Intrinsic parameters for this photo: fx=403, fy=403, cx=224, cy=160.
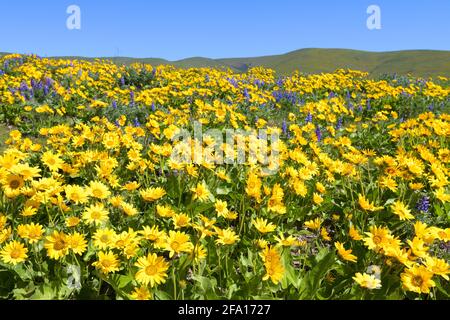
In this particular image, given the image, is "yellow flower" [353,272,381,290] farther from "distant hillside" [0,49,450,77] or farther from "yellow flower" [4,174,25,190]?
"distant hillside" [0,49,450,77]

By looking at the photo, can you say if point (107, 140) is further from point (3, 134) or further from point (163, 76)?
point (163, 76)

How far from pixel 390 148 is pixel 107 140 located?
236 inches

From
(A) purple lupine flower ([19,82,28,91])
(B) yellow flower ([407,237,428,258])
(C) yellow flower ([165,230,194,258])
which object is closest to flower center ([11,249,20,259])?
(C) yellow flower ([165,230,194,258])

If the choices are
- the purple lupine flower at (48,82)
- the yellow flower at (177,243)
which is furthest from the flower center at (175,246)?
the purple lupine flower at (48,82)

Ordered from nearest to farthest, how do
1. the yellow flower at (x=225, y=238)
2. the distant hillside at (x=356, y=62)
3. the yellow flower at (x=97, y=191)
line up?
the yellow flower at (x=225, y=238) → the yellow flower at (x=97, y=191) → the distant hillside at (x=356, y=62)

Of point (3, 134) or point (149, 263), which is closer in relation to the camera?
point (149, 263)

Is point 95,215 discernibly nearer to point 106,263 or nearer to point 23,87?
point 106,263

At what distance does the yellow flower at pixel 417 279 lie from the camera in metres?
2.69

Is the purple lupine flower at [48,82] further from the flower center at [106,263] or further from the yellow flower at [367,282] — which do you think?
the yellow flower at [367,282]

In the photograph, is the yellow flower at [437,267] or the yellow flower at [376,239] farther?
the yellow flower at [376,239]

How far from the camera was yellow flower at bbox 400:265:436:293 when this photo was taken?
8.82 feet
